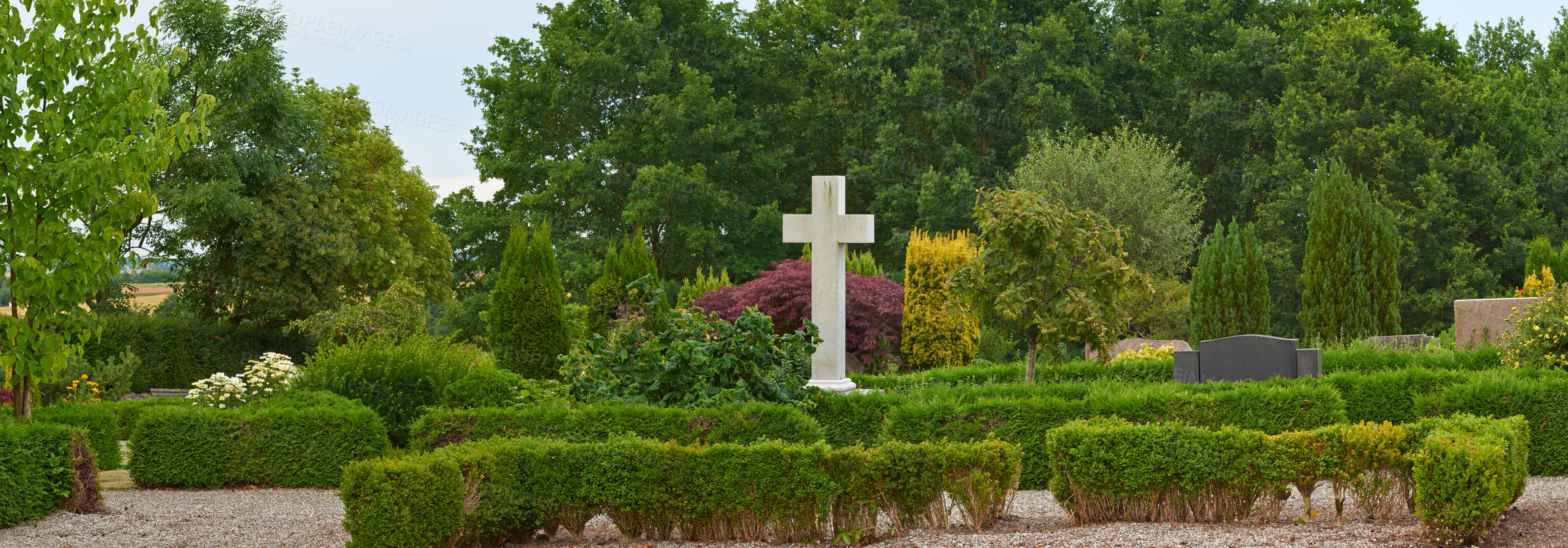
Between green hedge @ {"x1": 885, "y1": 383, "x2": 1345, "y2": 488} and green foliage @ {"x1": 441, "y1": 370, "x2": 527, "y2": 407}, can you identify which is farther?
green foliage @ {"x1": 441, "y1": 370, "x2": 527, "y2": 407}

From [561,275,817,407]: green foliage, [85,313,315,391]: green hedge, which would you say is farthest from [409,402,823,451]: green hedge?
[85,313,315,391]: green hedge

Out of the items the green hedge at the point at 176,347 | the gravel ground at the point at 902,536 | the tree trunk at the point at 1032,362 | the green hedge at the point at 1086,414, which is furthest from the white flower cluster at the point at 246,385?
the green hedge at the point at 176,347

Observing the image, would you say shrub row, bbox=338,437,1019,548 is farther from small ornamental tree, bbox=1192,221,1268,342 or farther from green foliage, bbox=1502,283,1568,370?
small ornamental tree, bbox=1192,221,1268,342

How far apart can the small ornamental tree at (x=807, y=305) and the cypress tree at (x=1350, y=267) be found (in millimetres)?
7267

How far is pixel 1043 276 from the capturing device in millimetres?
10211

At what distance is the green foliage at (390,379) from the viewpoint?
33.5 feet

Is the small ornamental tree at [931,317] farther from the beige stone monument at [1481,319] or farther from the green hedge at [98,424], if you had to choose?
the green hedge at [98,424]

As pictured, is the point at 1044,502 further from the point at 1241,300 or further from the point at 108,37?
the point at 1241,300

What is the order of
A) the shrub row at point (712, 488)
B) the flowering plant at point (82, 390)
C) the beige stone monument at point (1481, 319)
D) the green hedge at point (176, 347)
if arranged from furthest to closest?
the green hedge at point (176, 347) < the flowering plant at point (82, 390) < the beige stone monument at point (1481, 319) < the shrub row at point (712, 488)

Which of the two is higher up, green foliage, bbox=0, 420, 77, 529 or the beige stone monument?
the beige stone monument

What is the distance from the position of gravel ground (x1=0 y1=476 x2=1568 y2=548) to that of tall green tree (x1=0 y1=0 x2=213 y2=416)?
3.79ft

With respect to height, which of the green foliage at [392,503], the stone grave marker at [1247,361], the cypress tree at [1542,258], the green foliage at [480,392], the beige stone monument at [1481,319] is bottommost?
the green foliage at [392,503]

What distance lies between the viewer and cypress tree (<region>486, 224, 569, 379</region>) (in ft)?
49.2

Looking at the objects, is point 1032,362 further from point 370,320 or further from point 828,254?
point 370,320
